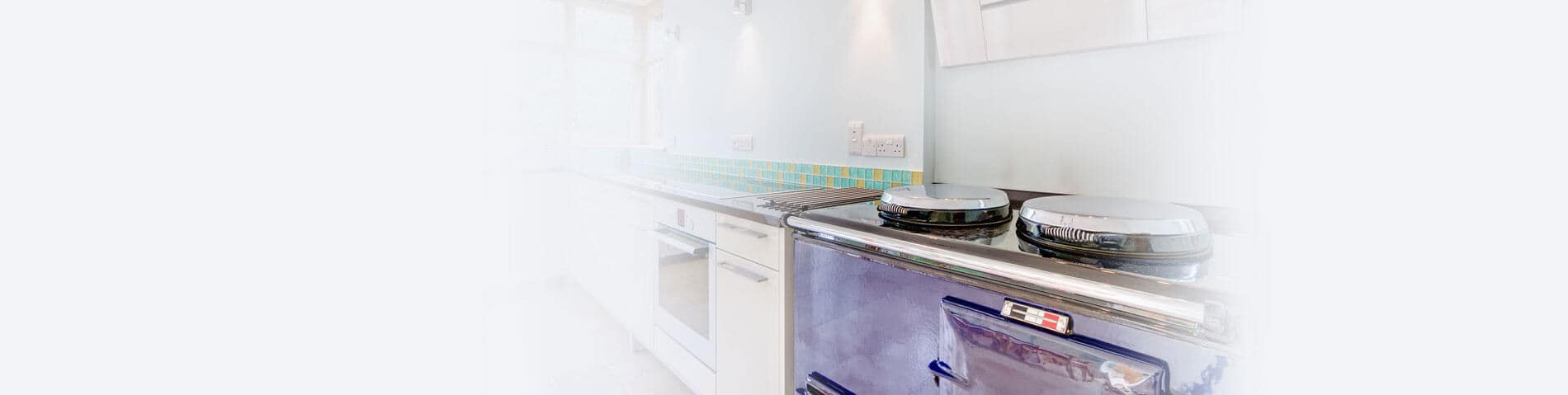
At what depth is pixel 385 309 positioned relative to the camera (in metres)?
0.36

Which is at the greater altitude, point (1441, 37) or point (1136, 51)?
point (1136, 51)

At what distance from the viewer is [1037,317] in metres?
0.88

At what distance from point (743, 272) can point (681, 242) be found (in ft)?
1.21

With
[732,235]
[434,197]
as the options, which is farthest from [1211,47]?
[434,197]

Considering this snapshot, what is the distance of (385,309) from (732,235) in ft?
4.05

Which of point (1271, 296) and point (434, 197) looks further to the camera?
point (1271, 296)

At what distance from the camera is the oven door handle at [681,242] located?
5.71ft

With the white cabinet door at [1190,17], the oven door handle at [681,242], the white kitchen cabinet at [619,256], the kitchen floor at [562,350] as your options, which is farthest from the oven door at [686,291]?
the white cabinet door at [1190,17]

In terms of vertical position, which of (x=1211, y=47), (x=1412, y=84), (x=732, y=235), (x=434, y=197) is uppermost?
(x=1211, y=47)

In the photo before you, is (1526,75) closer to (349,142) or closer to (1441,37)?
(1441,37)

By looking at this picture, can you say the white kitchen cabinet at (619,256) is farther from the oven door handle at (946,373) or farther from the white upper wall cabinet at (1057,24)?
the oven door handle at (946,373)

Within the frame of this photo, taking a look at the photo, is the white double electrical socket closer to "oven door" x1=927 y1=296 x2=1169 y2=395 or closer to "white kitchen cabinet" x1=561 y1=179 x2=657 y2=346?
"white kitchen cabinet" x1=561 y1=179 x2=657 y2=346

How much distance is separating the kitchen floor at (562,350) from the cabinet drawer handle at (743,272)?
401 mm

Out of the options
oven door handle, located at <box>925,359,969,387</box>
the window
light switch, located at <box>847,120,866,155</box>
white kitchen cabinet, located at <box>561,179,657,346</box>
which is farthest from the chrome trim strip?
white kitchen cabinet, located at <box>561,179,657,346</box>
